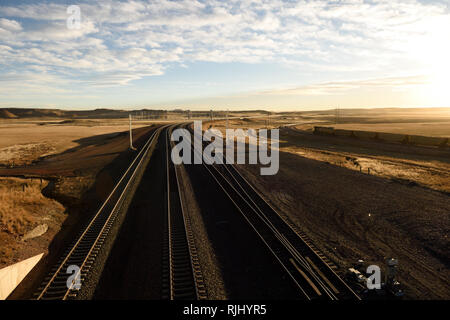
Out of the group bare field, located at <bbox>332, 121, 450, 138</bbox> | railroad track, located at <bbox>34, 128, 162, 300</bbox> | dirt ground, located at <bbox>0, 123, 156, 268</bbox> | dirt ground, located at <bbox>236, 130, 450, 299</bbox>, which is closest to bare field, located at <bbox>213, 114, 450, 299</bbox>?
dirt ground, located at <bbox>236, 130, 450, 299</bbox>

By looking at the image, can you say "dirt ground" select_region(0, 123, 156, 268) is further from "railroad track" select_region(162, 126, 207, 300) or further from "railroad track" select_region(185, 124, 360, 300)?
"railroad track" select_region(185, 124, 360, 300)

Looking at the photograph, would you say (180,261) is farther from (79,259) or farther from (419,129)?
(419,129)

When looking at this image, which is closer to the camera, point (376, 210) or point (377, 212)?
point (377, 212)

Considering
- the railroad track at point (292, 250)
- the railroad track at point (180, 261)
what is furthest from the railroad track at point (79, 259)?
the railroad track at point (292, 250)

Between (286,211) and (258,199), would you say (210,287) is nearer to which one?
(286,211)

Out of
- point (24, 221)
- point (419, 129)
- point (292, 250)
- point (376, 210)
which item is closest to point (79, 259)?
point (24, 221)

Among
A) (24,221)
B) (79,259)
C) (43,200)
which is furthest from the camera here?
(43,200)
